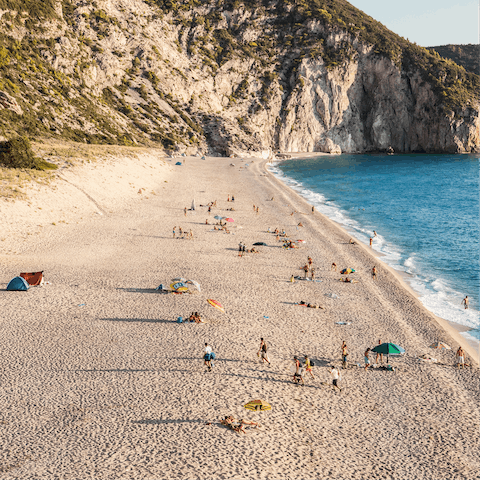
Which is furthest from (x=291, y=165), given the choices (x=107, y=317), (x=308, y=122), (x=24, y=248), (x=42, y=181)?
(x=107, y=317)

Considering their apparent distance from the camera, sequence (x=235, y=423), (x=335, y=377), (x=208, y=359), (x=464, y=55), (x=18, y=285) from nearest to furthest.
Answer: (x=235, y=423) → (x=335, y=377) → (x=208, y=359) → (x=18, y=285) → (x=464, y=55)

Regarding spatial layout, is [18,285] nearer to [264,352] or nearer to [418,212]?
[264,352]

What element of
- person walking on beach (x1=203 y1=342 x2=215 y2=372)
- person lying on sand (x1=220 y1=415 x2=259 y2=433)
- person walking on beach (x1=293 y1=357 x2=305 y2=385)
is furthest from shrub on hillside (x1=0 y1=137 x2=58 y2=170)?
person lying on sand (x1=220 y1=415 x2=259 y2=433)

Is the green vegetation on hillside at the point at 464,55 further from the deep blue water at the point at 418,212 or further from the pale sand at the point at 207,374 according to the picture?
the pale sand at the point at 207,374

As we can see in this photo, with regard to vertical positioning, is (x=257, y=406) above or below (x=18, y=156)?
below

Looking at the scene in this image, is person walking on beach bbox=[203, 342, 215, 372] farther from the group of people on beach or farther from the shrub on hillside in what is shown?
the shrub on hillside

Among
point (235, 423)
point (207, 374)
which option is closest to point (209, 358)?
point (207, 374)

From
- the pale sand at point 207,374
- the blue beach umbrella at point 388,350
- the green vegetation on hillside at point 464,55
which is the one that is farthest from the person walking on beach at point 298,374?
the green vegetation on hillside at point 464,55
